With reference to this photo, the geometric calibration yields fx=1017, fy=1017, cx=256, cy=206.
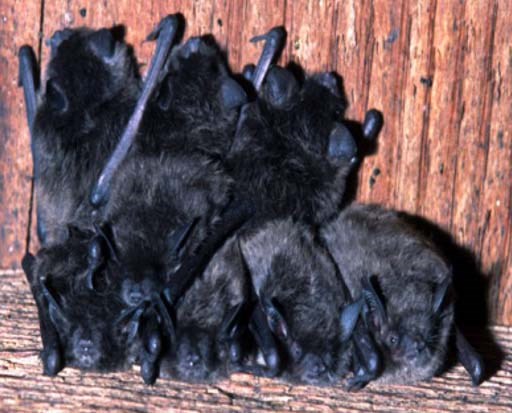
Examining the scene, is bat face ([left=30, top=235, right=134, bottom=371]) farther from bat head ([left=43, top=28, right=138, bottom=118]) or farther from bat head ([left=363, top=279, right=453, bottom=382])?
bat head ([left=363, top=279, right=453, bottom=382])

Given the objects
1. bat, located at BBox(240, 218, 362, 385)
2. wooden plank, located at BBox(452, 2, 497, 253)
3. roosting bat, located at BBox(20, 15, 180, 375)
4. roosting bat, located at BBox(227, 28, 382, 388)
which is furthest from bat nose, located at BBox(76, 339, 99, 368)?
wooden plank, located at BBox(452, 2, 497, 253)

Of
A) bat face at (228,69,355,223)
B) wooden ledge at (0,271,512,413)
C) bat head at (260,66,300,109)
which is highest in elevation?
bat head at (260,66,300,109)

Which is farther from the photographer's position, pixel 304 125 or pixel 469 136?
pixel 469 136

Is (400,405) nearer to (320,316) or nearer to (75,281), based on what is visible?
(320,316)

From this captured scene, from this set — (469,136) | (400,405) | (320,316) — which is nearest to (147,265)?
(320,316)

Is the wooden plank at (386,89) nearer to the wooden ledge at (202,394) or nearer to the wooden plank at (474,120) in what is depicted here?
the wooden plank at (474,120)
